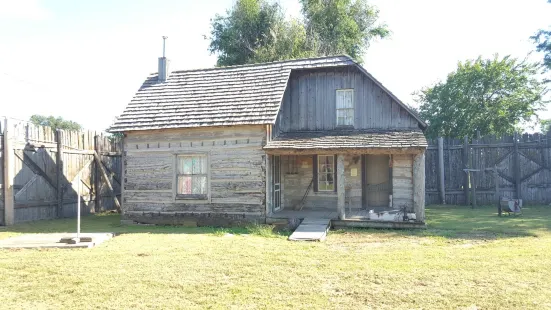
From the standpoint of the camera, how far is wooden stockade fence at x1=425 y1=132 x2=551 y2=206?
1705cm

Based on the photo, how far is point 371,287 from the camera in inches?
247

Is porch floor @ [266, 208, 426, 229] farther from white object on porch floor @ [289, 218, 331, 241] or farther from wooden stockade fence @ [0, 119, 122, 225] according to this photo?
wooden stockade fence @ [0, 119, 122, 225]

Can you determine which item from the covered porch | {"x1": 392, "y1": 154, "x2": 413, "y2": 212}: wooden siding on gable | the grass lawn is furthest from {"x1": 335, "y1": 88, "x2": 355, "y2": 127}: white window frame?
the grass lawn

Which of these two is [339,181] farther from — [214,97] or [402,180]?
[214,97]

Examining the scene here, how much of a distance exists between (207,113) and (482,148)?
12.2 meters

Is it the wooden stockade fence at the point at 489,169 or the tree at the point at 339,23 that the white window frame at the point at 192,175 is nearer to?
the wooden stockade fence at the point at 489,169

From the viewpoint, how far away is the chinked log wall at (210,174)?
43.0 feet

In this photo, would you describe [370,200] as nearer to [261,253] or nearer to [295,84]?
[295,84]

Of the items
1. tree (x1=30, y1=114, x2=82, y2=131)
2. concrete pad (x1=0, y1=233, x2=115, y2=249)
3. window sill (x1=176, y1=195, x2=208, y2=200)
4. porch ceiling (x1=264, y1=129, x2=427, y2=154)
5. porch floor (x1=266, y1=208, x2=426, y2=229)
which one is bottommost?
concrete pad (x1=0, y1=233, x2=115, y2=249)

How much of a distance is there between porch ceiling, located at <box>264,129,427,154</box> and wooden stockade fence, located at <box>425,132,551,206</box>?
16.8ft

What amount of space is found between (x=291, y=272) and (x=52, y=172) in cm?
1197

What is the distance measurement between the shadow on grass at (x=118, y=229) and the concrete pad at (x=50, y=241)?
1.16m

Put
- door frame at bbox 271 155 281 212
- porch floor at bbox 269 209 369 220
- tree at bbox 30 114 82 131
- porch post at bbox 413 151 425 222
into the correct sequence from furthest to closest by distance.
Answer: tree at bbox 30 114 82 131 → door frame at bbox 271 155 281 212 → porch floor at bbox 269 209 369 220 → porch post at bbox 413 151 425 222

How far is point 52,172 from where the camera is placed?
15.1m
